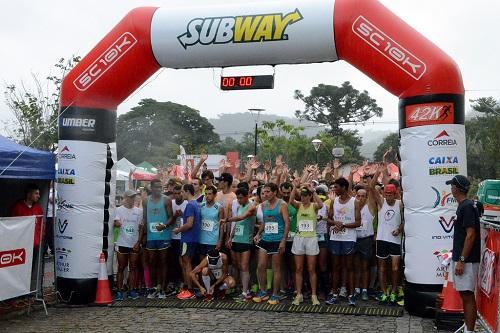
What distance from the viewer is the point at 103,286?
9367 millimetres

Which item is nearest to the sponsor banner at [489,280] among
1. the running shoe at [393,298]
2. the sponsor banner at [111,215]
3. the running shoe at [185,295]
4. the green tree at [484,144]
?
the running shoe at [393,298]

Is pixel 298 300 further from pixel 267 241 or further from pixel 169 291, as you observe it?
pixel 169 291

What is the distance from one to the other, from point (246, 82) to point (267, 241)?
2553 millimetres

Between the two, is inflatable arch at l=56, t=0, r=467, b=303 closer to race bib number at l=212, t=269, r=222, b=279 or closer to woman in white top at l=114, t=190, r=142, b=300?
woman in white top at l=114, t=190, r=142, b=300

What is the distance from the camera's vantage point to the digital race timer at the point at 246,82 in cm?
Result: 920

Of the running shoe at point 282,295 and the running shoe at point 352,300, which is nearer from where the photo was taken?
the running shoe at point 352,300

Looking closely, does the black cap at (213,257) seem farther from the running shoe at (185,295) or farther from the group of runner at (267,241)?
the running shoe at (185,295)

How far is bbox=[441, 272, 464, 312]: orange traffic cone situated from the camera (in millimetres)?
7592

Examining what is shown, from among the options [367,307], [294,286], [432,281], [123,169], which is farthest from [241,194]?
[123,169]

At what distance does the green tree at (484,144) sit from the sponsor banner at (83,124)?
31368 mm

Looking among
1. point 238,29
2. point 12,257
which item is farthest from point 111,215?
point 238,29

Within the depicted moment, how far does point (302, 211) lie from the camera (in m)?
9.32

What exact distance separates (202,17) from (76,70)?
7.38ft

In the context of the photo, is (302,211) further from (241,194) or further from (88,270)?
(88,270)
